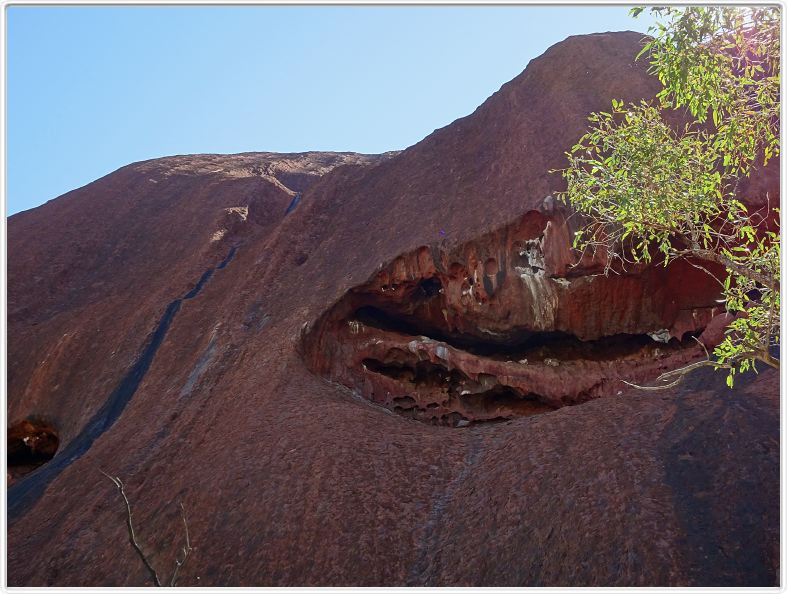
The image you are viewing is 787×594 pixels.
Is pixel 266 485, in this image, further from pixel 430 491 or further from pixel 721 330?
pixel 721 330

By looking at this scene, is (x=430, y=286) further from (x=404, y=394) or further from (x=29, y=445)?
(x=29, y=445)

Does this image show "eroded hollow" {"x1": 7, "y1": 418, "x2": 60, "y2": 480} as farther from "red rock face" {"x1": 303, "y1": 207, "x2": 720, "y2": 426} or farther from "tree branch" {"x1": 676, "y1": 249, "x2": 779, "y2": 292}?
"tree branch" {"x1": 676, "y1": 249, "x2": 779, "y2": 292}

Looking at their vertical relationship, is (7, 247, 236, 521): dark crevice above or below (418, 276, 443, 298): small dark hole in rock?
below

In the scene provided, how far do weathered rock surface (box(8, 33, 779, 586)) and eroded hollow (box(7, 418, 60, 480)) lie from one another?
0.57 m

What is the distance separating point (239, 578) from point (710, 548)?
7971mm

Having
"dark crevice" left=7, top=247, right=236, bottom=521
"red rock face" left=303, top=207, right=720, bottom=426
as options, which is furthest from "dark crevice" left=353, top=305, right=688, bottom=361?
"dark crevice" left=7, top=247, right=236, bottom=521

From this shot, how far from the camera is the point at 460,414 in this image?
819 inches

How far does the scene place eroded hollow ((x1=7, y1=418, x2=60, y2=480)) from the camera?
2550 centimetres

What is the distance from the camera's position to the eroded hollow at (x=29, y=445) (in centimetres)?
2550

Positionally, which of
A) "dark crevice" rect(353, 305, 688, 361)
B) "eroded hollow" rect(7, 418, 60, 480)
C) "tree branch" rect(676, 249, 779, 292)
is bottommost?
"eroded hollow" rect(7, 418, 60, 480)

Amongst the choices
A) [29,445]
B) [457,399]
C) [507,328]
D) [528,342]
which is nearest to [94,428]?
[29,445]

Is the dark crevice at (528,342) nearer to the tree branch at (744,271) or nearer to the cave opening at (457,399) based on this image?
the cave opening at (457,399)

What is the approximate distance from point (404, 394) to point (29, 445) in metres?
15.4

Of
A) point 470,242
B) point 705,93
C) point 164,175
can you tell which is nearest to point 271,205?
point 164,175
